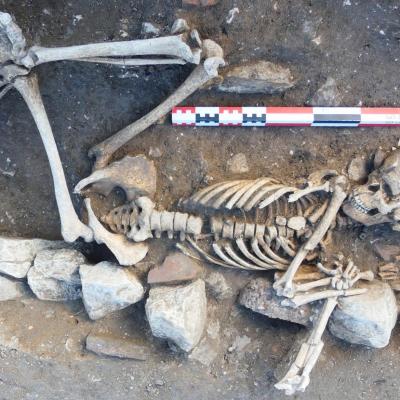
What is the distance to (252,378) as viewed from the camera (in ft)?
14.5

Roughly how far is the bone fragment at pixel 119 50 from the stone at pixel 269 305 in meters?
1.73

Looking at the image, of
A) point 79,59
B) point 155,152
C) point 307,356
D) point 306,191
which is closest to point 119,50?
point 79,59

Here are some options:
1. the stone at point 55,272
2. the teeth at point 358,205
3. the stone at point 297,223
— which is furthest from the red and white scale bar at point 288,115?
the stone at point 55,272

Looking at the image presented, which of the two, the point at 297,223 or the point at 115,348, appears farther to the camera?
the point at 115,348

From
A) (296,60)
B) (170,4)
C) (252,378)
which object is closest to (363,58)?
(296,60)

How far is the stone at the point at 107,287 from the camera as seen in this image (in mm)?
4227

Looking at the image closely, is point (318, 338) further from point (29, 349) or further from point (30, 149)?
point (30, 149)

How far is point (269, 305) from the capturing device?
4266 millimetres

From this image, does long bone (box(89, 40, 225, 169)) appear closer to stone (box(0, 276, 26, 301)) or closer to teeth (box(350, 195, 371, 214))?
stone (box(0, 276, 26, 301))

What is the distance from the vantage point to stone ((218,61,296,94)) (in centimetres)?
432

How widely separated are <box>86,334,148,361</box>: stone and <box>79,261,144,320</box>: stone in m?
0.25

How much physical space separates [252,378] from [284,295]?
2.55 feet

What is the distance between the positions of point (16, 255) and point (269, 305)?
1978 mm

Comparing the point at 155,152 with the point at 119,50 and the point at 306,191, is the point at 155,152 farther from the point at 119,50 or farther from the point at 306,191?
the point at 306,191
